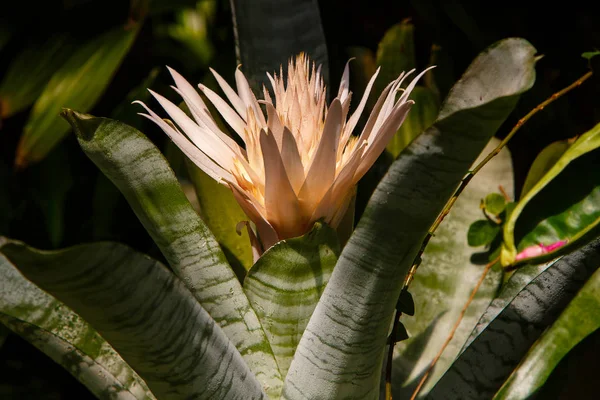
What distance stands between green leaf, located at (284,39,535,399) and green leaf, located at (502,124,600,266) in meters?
0.25

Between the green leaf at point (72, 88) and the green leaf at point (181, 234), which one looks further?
the green leaf at point (72, 88)

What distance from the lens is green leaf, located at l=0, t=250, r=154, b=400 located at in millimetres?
496

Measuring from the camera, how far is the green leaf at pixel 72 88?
86 centimetres

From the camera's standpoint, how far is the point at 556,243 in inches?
23.1

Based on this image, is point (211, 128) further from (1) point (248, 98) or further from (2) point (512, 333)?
(2) point (512, 333)

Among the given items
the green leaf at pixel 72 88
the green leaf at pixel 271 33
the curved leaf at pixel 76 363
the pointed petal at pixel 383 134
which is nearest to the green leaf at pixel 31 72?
the green leaf at pixel 72 88

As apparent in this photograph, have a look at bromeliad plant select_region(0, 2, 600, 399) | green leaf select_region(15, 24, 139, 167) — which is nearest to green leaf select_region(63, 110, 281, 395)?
bromeliad plant select_region(0, 2, 600, 399)

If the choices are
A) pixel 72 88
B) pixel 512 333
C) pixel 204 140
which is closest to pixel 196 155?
pixel 204 140

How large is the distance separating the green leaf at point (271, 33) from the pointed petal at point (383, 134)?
0.20 metres

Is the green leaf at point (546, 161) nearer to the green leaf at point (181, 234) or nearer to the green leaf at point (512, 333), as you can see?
the green leaf at point (512, 333)

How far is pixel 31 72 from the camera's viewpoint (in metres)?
0.97

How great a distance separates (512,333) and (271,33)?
403 millimetres

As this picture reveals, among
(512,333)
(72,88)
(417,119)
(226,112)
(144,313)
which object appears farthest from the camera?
(72,88)

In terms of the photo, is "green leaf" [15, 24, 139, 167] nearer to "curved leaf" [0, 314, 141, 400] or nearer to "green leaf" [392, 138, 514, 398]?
"curved leaf" [0, 314, 141, 400]
